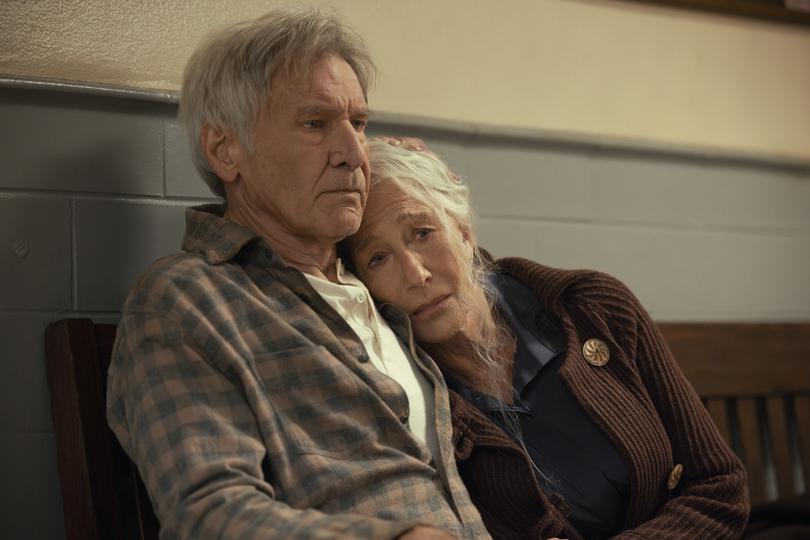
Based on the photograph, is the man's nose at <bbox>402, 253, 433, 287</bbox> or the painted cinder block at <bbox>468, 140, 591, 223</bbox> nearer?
the man's nose at <bbox>402, 253, 433, 287</bbox>

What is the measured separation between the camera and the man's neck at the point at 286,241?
1779mm

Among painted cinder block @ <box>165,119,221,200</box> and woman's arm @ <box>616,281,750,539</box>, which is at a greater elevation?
painted cinder block @ <box>165,119,221,200</box>

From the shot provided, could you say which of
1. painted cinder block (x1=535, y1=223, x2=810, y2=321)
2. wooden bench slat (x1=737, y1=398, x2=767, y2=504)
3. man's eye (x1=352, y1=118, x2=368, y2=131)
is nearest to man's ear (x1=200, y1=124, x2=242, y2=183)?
man's eye (x1=352, y1=118, x2=368, y2=131)

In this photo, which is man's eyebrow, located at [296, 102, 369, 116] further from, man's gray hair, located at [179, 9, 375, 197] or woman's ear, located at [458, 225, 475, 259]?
woman's ear, located at [458, 225, 475, 259]

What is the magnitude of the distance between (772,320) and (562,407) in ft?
3.92

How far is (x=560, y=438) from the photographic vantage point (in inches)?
74.1

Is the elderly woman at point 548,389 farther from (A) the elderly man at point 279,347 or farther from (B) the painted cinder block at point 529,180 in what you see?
(B) the painted cinder block at point 529,180

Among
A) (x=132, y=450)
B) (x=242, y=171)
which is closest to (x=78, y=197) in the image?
(x=242, y=171)

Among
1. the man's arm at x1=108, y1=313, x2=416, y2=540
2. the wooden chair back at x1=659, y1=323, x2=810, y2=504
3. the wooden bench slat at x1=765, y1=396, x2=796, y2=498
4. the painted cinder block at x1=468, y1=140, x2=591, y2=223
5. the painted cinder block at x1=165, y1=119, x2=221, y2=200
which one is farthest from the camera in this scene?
the wooden bench slat at x1=765, y1=396, x2=796, y2=498

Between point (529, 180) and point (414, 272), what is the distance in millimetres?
694

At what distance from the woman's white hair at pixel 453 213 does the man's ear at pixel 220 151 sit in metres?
0.29

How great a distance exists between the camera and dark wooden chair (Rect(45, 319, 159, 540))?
166 cm

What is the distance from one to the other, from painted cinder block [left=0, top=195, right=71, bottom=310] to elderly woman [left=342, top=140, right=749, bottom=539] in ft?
1.74

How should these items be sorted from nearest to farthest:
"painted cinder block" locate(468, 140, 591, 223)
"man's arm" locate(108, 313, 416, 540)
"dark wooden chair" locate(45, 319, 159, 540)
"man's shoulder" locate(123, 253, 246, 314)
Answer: "man's arm" locate(108, 313, 416, 540)
"man's shoulder" locate(123, 253, 246, 314)
"dark wooden chair" locate(45, 319, 159, 540)
"painted cinder block" locate(468, 140, 591, 223)
